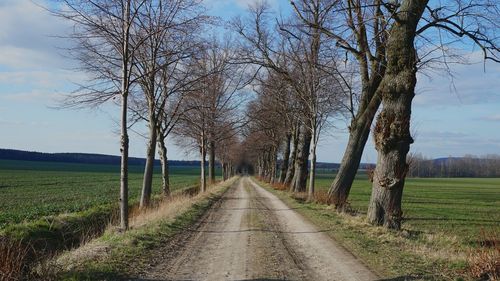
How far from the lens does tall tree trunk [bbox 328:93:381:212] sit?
19.5m

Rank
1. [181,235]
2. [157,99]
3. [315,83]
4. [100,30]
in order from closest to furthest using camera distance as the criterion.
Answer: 1. [181,235]
2. [100,30]
3. [157,99]
4. [315,83]

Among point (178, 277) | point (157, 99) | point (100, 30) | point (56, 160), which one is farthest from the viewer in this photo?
point (56, 160)

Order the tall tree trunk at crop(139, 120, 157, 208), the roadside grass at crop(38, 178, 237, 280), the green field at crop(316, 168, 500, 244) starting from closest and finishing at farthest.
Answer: the roadside grass at crop(38, 178, 237, 280)
the tall tree trunk at crop(139, 120, 157, 208)
the green field at crop(316, 168, 500, 244)

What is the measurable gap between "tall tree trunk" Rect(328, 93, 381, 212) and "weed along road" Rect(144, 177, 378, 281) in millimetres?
6696

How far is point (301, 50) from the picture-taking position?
1001 inches

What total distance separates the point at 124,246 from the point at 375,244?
5471 mm

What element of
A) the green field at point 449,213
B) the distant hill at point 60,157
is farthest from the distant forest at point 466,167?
→ the green field at point 449,213

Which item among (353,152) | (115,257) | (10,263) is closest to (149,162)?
(353,152)

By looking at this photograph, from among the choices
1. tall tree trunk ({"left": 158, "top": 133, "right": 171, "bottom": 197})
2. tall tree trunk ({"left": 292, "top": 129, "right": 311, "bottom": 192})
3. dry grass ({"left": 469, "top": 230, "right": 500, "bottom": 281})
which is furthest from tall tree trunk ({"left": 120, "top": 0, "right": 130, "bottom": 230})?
tall tree trunk ({"left": 292, "top": 129, "right": 311, "bottom": 192})

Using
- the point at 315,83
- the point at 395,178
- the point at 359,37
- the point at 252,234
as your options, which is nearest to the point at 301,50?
the point at 315,83

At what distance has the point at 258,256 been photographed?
365 inches

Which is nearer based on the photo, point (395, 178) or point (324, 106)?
point (395, 178)

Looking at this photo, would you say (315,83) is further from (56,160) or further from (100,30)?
(56,160)

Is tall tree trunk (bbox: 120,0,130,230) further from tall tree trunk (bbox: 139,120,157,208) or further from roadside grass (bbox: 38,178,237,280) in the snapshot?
tall tree trunk (bbox: 139,120,157,208)
